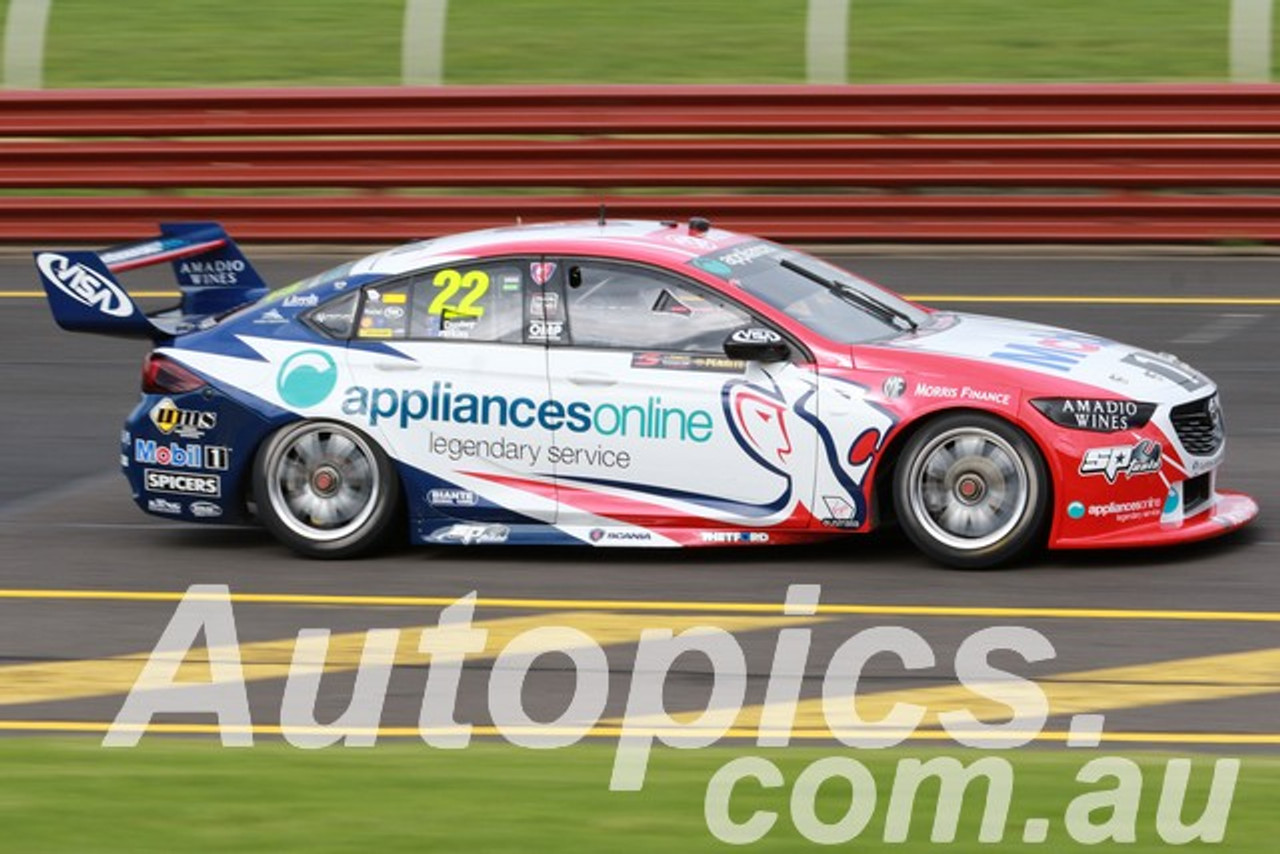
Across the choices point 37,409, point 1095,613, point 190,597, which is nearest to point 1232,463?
point 1095,613

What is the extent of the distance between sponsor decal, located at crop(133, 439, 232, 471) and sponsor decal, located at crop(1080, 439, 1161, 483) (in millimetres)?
3722

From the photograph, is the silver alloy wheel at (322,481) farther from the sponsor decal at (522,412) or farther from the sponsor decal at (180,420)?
the sponsor decal at (180,420)

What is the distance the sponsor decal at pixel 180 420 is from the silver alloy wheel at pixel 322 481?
34 centimetres

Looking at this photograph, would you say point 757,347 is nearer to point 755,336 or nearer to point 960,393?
point 755,336

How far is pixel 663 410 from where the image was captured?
10117 millimetres

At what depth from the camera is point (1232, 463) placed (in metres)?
11.9

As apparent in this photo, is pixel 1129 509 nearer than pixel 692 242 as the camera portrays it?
Yes

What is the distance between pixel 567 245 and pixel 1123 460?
2558 millimetres

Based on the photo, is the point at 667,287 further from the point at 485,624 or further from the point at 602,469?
the point at 485,624

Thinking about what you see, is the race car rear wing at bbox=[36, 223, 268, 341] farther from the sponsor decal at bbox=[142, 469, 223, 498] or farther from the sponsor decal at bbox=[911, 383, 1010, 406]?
the sponsor decal at bbox=[911, 383, 1010, 406]

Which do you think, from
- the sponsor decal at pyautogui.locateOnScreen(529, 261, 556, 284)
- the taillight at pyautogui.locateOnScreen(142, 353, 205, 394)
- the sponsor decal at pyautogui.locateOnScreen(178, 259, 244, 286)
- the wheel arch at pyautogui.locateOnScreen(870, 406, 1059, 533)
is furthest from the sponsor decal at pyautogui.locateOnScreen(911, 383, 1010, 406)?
the sponsor decal at pyautogui.locateOnScreen(178, 259, 244, 286)

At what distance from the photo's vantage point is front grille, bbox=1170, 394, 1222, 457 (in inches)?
391

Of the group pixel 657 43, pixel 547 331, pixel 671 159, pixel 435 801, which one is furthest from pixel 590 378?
pixel 657 43

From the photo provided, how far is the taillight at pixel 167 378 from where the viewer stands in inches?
420
